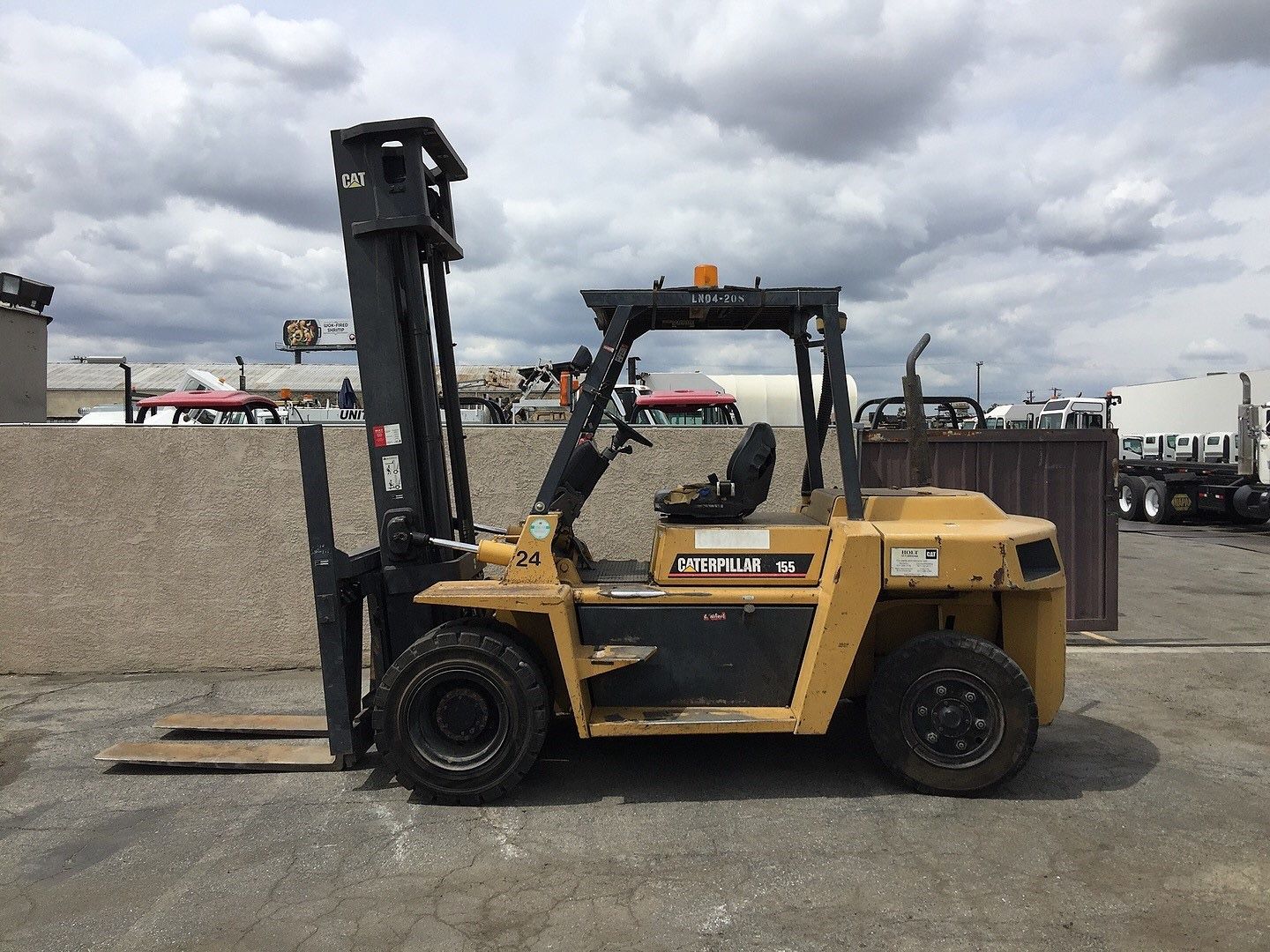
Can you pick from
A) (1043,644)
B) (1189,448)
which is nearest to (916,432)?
(1043,644)

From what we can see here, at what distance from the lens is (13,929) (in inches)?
140

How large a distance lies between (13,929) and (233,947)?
945mm

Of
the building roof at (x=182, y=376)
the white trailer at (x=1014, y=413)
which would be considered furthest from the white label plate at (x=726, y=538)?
the building roof at (x=182, y=376)

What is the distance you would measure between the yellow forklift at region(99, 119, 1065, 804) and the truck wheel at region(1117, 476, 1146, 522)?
61.6 ft

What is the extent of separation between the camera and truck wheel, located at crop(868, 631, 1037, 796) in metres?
4.70

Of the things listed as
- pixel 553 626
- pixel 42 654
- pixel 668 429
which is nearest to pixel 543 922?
pixel 553 626

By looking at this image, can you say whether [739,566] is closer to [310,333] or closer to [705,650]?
[705,650]

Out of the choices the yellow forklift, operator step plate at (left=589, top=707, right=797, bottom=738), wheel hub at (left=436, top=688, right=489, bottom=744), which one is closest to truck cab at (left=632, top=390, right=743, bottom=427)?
the yellow forklift

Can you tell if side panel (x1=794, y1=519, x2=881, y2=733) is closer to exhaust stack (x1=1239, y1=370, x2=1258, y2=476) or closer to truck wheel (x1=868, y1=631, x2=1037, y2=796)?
truck wheel (x1=868, y1=631, x2=1037, y2=796)

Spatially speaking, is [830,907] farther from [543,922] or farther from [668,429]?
[668,429]

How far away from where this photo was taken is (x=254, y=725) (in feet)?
19.2

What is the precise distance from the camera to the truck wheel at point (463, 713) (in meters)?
4.70

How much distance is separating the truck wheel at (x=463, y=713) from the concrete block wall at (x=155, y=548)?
3487 mm

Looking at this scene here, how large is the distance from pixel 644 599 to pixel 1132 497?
67.6ft
